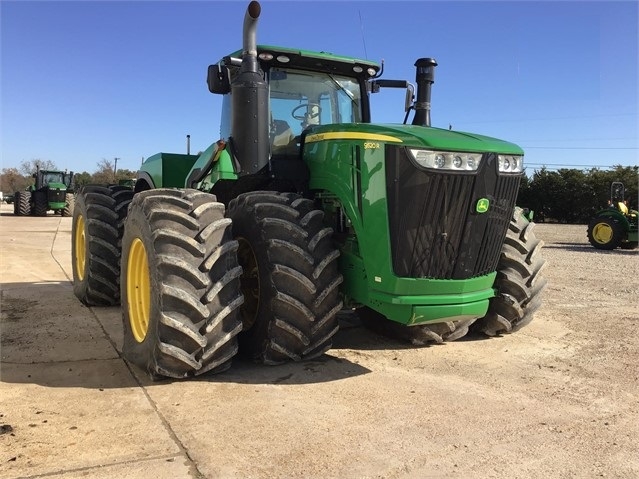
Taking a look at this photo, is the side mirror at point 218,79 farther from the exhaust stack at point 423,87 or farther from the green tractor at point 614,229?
the green tractor at point 614,229

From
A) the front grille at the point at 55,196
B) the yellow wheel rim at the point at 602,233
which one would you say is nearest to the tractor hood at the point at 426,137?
the yellow wheel rim at the point at 602,233

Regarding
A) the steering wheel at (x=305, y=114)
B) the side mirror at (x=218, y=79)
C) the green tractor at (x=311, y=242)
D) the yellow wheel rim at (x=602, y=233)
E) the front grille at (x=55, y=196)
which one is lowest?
the yellow wheel rim at (x=602, y=233)

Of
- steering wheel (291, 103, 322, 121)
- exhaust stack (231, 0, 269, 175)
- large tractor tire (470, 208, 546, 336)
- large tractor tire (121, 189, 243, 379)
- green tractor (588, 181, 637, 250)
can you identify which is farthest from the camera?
green tractor (588, 181, 637, 250)

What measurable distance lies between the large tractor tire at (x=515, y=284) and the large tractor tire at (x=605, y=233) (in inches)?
501

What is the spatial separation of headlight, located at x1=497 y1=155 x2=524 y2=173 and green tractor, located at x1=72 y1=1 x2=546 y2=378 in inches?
0.8

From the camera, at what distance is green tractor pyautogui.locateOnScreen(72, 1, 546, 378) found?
3863 mm

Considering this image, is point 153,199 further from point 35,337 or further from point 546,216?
point 546,216

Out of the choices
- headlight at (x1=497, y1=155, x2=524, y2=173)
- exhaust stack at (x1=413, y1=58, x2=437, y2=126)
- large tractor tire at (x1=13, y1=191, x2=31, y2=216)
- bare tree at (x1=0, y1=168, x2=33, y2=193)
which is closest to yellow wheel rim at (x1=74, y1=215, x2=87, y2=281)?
exhaust stack at (x1=413, y1=58, x2=437, y2=126)

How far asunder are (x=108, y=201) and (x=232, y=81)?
10.3 ft

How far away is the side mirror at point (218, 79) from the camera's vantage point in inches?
181

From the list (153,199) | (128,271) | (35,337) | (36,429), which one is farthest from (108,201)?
(36,429)

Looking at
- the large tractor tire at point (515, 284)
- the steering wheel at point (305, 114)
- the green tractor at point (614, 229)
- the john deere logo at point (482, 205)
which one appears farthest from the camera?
the green tractor at point (614, 229)

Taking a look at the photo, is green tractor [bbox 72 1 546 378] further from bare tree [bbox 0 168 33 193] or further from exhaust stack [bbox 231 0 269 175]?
bare tree [bbox 0 168 33 193]

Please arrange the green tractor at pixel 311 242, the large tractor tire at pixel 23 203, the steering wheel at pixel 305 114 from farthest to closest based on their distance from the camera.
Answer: the large tractor tire at pixel 23 203 < the steering wheel at pixel 305 114 < the green tractor at pixel 311 242
